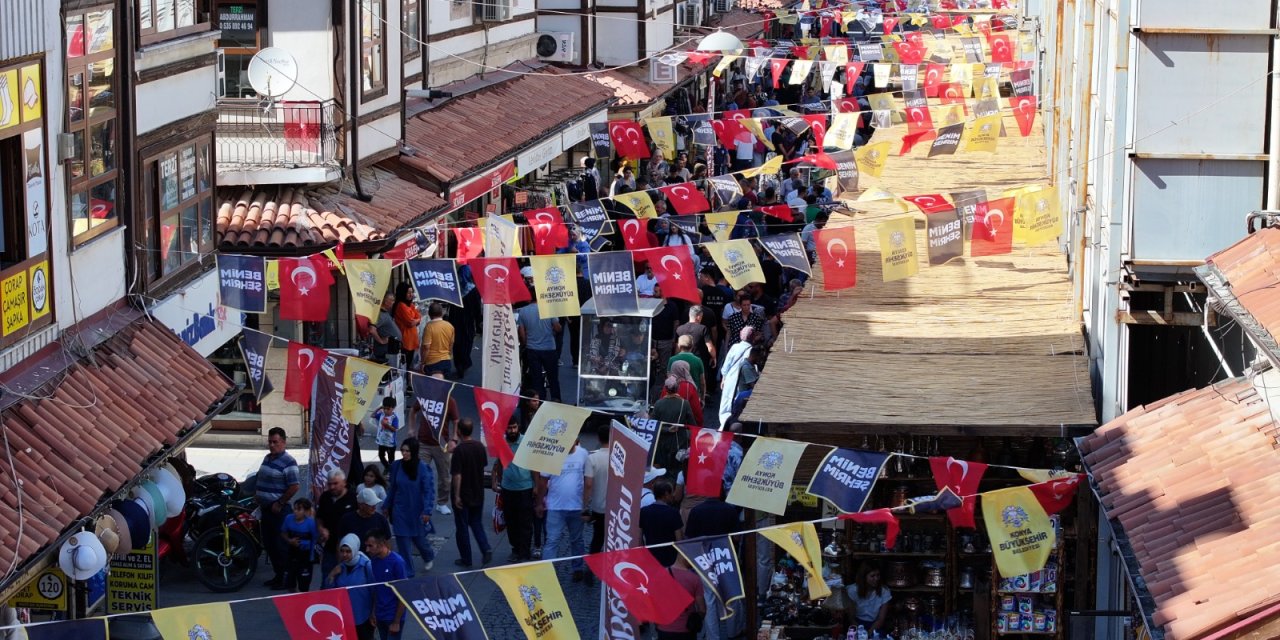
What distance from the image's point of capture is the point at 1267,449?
36.7ft

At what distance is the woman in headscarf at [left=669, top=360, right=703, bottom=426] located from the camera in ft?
62.1

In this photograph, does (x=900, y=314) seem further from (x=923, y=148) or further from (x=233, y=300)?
(x=923, y=148)

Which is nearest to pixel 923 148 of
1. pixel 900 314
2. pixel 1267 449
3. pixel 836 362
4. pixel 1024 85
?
pixel 1024 85

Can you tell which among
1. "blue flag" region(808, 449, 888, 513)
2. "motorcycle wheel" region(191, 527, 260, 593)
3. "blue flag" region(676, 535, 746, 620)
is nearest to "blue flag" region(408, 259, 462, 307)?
"motorcycle wheel" region(191, 527, 260, 593)

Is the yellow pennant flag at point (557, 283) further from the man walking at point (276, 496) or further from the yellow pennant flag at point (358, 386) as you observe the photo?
the man walking at point (276, 496)

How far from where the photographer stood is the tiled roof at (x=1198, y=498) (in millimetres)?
9406

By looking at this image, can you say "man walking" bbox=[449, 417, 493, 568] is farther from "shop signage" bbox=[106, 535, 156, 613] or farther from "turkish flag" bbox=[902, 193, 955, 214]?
"turkish flag" bbox=[902, 193, 955, 214]

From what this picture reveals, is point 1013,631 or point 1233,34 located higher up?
point 1233,34

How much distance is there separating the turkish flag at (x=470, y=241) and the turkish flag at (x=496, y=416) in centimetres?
652

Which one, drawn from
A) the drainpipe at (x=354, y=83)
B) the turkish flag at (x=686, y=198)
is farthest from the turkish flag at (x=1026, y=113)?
the drainpipe at (x=354, y=83)

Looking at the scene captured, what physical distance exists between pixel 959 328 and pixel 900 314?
0.81m

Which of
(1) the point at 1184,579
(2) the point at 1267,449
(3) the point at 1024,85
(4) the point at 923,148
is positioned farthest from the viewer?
(3) the point at 1024,85

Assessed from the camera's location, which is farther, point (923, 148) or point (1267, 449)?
point (923, 148)

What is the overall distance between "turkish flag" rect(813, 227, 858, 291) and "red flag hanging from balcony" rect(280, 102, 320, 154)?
6054 mm
